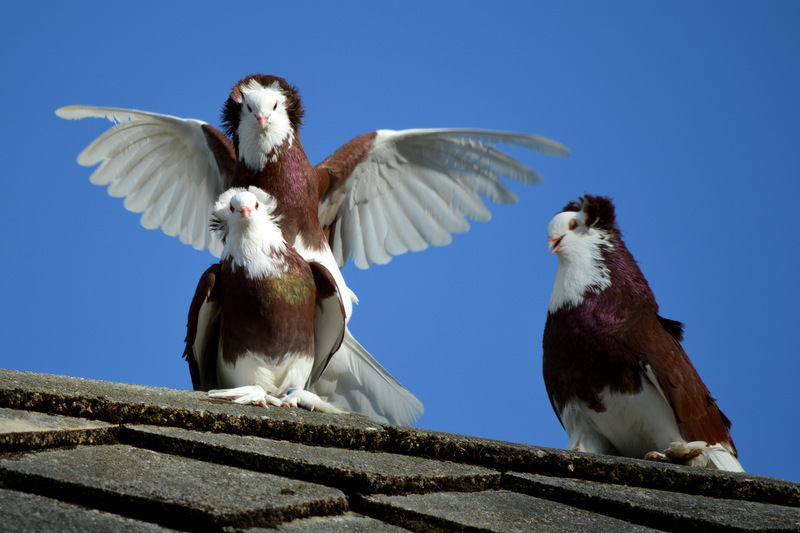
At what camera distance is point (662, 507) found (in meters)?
1.63

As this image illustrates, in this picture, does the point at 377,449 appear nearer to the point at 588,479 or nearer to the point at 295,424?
the point at 295,424

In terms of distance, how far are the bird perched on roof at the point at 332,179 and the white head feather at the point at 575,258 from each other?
1.85ft

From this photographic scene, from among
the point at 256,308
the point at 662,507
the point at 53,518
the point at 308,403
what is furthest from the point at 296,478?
the point at 256,308

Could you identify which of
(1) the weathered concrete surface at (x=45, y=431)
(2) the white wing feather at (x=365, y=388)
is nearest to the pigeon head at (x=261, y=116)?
(2) the white wing feather at (x=365, y=388)

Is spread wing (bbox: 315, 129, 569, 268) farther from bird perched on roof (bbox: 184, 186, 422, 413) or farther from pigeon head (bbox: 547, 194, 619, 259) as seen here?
bird perched on roof (bbox: 184, 186, 422, 413)

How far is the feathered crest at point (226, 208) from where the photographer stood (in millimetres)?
2693

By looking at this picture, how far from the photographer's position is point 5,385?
1606 mm

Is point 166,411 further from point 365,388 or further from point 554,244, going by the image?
point 365,388

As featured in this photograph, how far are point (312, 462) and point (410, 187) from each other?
2308 millimetres

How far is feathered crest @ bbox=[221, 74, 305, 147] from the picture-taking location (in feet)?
10.1

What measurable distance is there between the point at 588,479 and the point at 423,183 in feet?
6.62

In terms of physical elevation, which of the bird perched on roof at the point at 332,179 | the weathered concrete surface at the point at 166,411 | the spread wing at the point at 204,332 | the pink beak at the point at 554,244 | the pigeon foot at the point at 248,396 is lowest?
the weathered concrete surface at the point at 166,411

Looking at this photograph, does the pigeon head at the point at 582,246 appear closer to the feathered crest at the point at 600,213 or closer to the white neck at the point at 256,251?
the feathered crest at the point at 600,213

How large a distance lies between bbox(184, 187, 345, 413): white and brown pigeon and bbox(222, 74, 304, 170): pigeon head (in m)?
0.32
